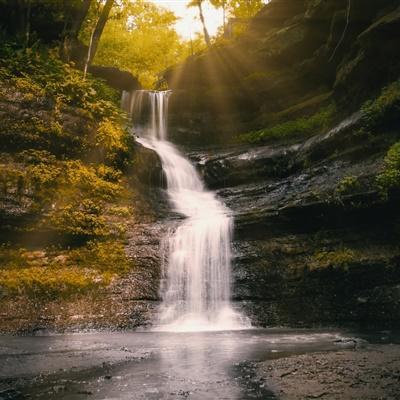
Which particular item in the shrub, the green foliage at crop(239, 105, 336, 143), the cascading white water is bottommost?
the cascading white water

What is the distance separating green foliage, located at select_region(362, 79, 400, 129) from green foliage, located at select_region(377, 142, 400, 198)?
179 centimetres

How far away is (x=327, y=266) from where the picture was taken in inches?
341

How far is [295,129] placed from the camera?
16.5 metres

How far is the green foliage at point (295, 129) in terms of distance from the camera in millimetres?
15916

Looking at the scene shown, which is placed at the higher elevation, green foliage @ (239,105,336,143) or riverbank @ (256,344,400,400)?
green foliage @ (239,105,336,143)

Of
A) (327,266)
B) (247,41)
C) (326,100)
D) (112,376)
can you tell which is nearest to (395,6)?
(326,100)

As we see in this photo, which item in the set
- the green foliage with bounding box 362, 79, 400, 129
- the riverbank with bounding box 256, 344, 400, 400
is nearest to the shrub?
the green foliage with bounding box 362, 79, 400, 129

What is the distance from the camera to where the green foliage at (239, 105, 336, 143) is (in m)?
15.9

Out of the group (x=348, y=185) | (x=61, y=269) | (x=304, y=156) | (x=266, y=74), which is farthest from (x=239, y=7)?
(x=61, y=269)

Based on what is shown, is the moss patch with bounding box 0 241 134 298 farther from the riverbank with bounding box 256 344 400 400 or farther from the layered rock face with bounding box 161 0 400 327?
the riverbank with bounding box 256 344 400 400

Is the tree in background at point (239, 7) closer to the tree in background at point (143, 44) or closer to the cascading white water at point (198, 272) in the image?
the tree in background at point (143, 44)

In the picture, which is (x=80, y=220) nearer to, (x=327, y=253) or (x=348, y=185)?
(x=327, y=253)

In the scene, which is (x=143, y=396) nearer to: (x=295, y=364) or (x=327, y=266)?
(x=295, y=364)

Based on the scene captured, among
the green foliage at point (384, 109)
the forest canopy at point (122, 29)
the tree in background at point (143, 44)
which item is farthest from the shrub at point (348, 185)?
the tree in background at point (143, 44)
